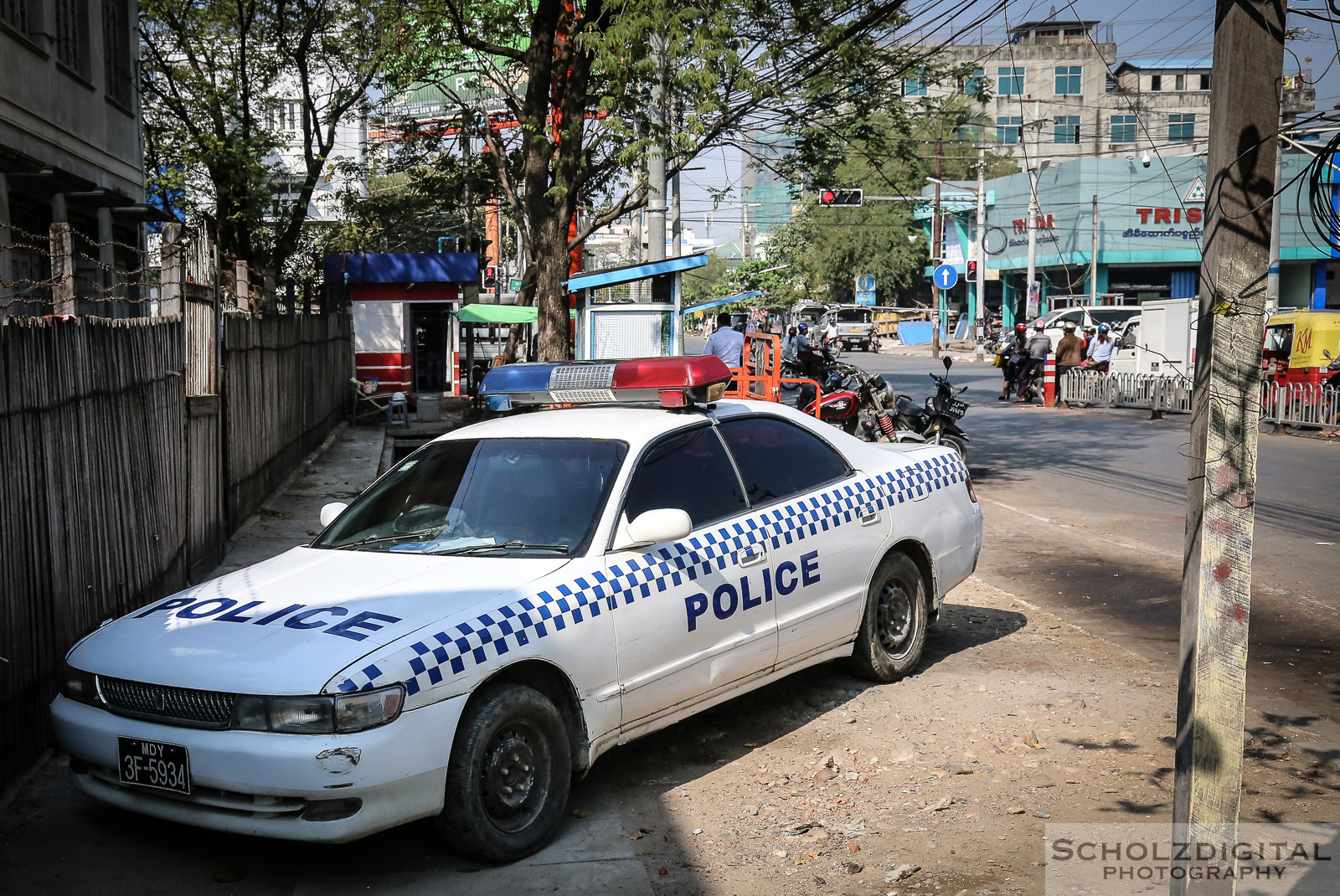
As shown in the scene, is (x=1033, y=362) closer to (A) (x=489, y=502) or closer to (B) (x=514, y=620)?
(A) (x=489, y=502)

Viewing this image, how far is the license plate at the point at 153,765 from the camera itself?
403 cm

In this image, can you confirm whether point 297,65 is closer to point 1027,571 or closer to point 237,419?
point 237,419

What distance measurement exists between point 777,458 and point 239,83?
22634mm

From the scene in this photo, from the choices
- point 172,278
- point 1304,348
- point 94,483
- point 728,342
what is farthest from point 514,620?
point 1304,348

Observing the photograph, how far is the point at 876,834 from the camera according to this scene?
15.0 ft

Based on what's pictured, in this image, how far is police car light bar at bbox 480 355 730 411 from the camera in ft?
18.6

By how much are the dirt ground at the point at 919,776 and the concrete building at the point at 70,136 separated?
906cm

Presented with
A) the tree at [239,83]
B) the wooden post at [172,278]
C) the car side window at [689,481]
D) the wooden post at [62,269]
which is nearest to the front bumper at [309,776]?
the car side window at [689,481]

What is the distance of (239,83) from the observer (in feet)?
82.3

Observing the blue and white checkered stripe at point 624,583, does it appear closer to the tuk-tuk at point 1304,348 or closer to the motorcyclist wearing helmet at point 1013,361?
the tuk-tuk at point 1304,348

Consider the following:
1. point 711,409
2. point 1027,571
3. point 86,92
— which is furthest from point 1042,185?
point 711,409

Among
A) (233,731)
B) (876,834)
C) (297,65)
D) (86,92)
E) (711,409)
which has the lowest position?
(876,834)

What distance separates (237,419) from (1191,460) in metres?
8.88

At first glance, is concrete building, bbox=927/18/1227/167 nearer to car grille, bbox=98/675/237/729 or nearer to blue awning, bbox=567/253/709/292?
blue awning, bbox=567/253/709/292
